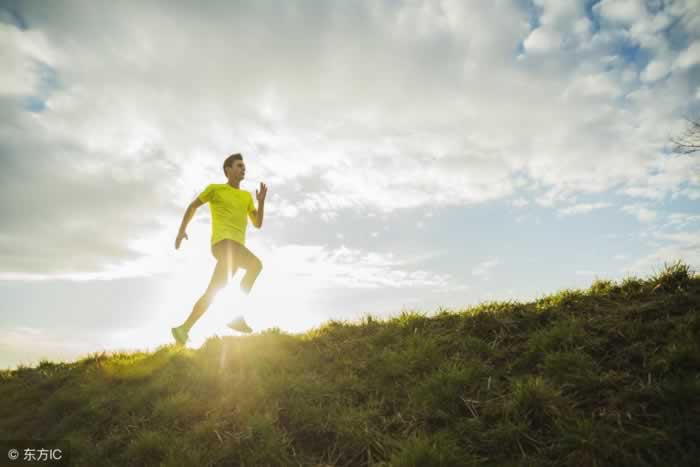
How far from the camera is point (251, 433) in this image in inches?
169

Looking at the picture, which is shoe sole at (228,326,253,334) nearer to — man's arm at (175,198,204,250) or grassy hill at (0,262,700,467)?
grassy hill at (0,262,700,467)

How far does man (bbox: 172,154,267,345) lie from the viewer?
289 inches

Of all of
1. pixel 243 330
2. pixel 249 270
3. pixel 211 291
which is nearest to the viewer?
pixel 211 291

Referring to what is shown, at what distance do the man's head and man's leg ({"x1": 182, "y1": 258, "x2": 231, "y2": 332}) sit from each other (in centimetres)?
158

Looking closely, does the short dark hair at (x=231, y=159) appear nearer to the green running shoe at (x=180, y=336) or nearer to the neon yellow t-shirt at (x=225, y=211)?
the neon yellow t-shirt at (x=225, y=211)

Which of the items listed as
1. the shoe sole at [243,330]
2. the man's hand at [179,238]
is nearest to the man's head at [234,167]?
the man's hand at [179,238]

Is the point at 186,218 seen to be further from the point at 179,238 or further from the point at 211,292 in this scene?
the point at 211,292

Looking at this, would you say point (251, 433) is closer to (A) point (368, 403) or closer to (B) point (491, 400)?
(A) point (368, 403)

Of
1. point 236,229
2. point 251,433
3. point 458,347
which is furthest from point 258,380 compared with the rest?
point 236,229

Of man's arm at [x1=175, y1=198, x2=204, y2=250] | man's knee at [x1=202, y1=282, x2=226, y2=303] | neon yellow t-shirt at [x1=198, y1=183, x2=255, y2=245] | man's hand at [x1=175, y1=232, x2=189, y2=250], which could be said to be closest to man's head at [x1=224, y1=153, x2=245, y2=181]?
neon yellow t-shirt at [x1=198, y1=183, x2=255, y2=245]

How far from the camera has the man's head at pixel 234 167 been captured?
7820mm

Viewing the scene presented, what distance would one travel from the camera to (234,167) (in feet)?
25.7

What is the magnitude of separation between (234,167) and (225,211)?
884 millimetres

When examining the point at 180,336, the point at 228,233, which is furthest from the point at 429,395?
the point at 180,336
